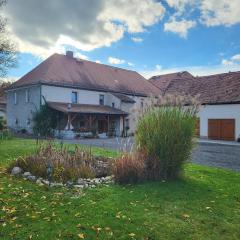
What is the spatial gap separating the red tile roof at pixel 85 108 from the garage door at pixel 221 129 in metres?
9.67

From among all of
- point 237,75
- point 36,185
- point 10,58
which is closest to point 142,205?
point 36,185

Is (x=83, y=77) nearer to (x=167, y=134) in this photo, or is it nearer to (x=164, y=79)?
(x=164, y=79)

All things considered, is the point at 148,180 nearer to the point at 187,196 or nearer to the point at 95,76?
the point at 187,196

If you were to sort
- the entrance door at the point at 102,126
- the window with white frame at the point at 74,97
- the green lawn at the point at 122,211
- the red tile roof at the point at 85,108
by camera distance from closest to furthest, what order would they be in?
the green lawn at the point at 122,211 < the red tile roof at the point at 85,108 < the window with white frame at the point at 74,97 < the entrance door at the point at 102,126

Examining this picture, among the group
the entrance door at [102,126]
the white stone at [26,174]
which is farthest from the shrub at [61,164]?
the entrance door at [102,126]

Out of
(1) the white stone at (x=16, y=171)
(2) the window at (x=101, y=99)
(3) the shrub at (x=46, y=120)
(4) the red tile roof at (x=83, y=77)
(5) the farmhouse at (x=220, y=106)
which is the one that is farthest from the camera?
(2) the window at (x=101, y=99)

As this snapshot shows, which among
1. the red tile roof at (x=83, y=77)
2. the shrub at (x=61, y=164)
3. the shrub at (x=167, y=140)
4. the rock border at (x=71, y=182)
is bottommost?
the rock border at (x=71, y=182)

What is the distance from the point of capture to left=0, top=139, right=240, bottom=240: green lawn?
497 cm

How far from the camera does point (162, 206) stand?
6434mm

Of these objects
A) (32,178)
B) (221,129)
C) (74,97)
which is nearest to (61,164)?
(32,178)

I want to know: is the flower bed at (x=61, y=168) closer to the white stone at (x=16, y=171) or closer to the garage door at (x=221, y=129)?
the white stone at (x=16, y=171)

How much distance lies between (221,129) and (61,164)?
26395 millimetres

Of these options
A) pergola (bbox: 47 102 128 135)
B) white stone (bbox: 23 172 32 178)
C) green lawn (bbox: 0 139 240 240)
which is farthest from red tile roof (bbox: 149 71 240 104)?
green lawn (bbox: 0 139 240 240)

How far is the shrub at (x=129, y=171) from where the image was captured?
834 centimetres
